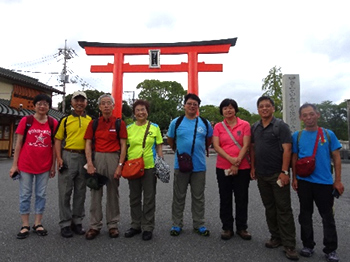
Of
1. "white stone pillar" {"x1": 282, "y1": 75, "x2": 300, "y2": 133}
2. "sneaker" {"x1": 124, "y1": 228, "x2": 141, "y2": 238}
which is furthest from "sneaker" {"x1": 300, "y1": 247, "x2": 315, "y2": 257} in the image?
"white stone pillar" {"x1": 282, "y1": 75, "x2": 300, "y2": 133}

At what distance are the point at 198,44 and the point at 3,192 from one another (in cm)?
1031

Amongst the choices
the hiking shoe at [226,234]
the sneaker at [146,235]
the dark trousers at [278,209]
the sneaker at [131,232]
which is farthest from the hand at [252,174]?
the sneaker at [131,232]

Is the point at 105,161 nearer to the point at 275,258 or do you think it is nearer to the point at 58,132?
the point at 58,132

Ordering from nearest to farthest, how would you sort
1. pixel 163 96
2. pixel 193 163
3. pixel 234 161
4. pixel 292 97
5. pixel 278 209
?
pixel 278 209 → pixel 234 161 → pixel 193 163 → pixel 292 97 → pixel 163 96

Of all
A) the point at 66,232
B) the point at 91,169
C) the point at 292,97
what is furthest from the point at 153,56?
the point at 66,232

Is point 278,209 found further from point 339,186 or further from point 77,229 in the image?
point 77,229

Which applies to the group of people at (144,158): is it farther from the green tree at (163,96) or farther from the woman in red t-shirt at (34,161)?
the green tree at (163,96)

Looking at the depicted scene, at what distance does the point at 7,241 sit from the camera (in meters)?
2.77

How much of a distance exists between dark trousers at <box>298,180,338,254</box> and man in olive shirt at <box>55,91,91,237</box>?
252cm

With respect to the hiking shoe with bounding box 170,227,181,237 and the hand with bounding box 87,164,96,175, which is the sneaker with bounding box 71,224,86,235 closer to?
the hand with bounding box 87,164,96,175

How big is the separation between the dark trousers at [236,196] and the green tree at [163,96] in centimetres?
2758

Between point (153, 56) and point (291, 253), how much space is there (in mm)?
11664

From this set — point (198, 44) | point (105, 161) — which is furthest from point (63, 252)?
point (198, 44)

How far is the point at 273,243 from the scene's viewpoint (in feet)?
8.80
